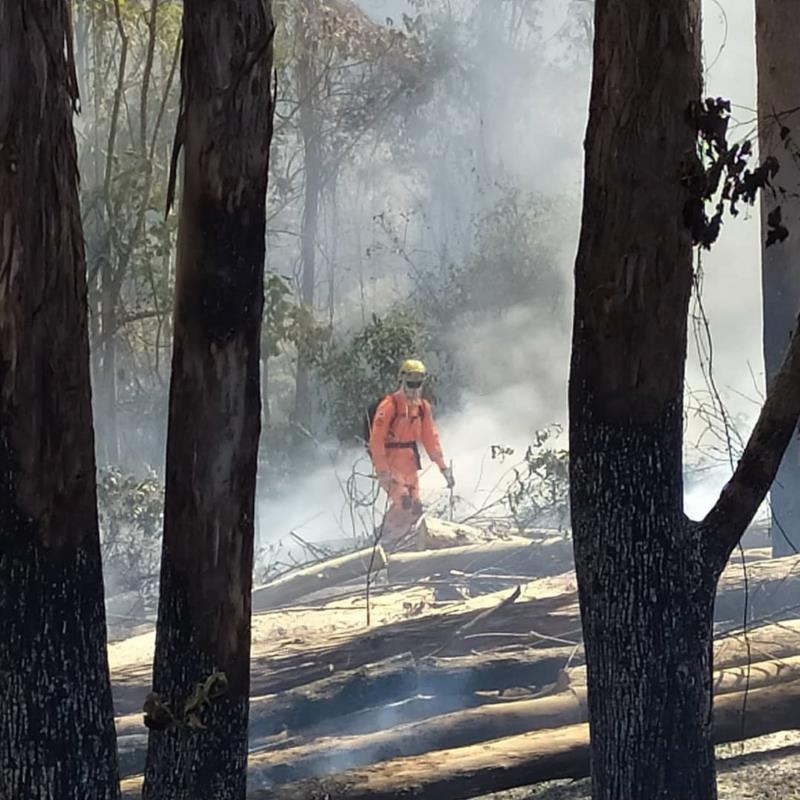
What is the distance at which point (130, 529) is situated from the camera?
32.2 feet

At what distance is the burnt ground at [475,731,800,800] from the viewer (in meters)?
4.98

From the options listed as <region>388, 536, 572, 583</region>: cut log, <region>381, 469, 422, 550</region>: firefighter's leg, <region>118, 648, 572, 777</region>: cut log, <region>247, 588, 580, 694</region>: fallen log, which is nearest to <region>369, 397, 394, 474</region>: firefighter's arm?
<region>381, 469, 422, 550</region>: firefighter's leg

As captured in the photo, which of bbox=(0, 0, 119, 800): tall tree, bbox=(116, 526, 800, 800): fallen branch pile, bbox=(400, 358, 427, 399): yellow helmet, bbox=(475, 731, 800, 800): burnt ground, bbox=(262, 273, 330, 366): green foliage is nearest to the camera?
bbox=(0, 0, 119, 800): tall tree

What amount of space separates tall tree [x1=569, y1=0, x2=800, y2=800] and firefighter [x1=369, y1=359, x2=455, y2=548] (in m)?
5.41

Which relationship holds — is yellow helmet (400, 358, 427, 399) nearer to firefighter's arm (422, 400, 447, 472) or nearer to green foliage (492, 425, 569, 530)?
firefighter's arm (422, 400, 447, 472)

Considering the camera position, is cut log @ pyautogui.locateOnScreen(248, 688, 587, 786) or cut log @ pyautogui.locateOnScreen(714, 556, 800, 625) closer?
cut log @ pyautogui.locateOnScreen(248, 688, 587, 786)

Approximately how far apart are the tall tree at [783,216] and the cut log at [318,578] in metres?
2.84

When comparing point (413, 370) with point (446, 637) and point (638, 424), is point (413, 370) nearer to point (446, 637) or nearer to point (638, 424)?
point (446, 637)

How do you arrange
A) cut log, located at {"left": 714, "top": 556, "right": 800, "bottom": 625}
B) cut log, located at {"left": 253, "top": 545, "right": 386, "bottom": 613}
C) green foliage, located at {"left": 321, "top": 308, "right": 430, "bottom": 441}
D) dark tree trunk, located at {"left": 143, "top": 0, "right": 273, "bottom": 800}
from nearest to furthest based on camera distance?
dark tree trunk, located at {"left": 143, "top": 0, "right": 273, "bottom": 800}
cut log, located at {"left": 714, "top": 556, "right": 800, "bottom": 625}
cut log, located at {"left": 253, "top": 545, "right": 386, "bottom": 613}
green foliage, located at {"left": 321, "top": 308, "right": 430, "bottom": 441}

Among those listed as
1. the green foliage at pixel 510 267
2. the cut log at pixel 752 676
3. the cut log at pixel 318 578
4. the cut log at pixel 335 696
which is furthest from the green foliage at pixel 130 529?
the green foliage at pixel 510 267

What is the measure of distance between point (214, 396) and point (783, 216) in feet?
18.0

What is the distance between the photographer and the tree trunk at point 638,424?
363 centimetres

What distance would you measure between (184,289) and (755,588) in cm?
461

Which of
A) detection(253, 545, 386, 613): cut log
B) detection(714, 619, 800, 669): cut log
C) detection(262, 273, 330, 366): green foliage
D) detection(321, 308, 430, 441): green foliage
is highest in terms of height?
detection(262, 273, 330, 366): green foliage
